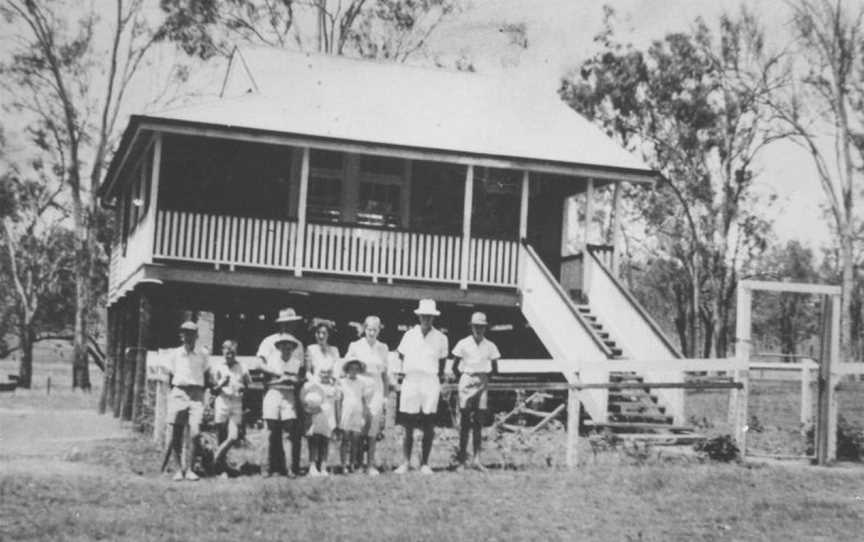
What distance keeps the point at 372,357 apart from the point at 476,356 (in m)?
1.19

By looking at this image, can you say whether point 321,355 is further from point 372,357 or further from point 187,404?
point 187,404

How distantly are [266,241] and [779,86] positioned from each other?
84.7 ft

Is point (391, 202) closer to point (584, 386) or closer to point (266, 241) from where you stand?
point (266, 241)

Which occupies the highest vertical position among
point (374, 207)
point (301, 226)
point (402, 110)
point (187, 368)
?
point (402, 110)

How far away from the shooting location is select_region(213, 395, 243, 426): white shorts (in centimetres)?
1075

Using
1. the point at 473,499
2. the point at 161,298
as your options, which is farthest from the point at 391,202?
the point at 473,499

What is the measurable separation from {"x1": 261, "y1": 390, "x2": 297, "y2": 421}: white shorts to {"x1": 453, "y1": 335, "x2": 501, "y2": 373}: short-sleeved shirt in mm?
1968

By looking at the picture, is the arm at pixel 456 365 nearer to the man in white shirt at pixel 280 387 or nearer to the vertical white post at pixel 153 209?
the man in white shirt at pixel 280 387

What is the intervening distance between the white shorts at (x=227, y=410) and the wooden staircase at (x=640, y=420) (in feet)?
16.4

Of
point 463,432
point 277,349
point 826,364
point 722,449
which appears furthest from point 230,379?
point 826,364

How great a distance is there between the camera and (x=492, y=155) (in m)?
18.5

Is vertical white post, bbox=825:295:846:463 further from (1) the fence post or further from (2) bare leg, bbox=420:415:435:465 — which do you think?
(2) bare leg, bbox=420:415:435:465

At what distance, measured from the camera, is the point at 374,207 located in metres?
20.8

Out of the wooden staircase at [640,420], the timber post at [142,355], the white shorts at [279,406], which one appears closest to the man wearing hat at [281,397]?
the white shorts at [279,406]
